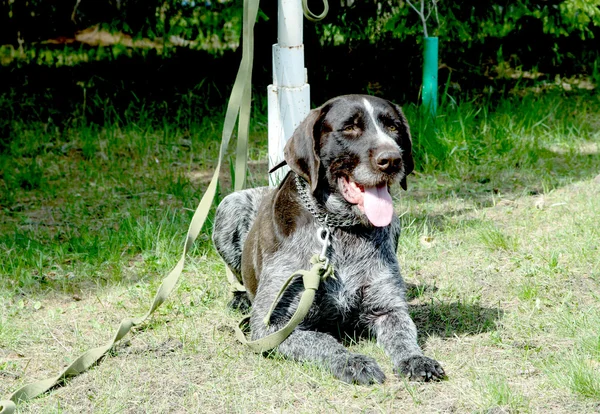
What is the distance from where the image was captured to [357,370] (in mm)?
3848

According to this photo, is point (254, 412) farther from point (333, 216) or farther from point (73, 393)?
point (333, 216)

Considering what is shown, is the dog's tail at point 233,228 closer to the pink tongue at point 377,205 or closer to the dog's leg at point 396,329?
the dog's leg at point 396,329

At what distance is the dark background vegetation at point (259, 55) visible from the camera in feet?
27.3

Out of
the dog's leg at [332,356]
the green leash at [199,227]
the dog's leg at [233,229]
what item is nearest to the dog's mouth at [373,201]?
the green leash at [199,227]

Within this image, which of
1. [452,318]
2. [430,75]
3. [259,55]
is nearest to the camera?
[452,318]

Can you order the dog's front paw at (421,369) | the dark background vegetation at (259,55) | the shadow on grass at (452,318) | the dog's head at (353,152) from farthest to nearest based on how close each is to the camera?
the dark background vegetation at (259,55) < the shadow on grass at (452,318) < the dog's head at (353,152) < the dog's front paw at (421,369)

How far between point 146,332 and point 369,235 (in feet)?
4.15

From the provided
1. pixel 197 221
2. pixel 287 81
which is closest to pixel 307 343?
pixel 197 221

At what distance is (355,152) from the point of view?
418cm

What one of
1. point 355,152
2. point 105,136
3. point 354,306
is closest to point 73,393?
point 354,306

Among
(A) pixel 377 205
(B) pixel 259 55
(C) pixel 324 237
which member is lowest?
(C) pixel 324 237

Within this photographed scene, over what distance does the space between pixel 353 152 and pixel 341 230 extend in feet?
1.36

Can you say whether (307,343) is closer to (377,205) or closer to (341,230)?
(341,230)

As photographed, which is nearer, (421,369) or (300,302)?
(421,369)
